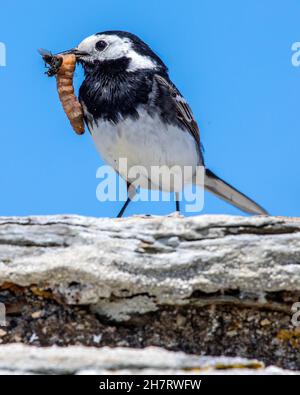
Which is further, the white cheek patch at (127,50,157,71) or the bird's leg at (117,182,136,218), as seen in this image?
the bird's leg at (117,182,136,218)

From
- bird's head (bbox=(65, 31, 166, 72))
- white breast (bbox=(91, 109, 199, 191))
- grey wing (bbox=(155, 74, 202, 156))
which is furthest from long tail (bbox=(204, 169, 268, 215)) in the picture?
bird's head (bbox=(65, 31, 166, 72))

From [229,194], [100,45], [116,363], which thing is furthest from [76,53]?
[116,363]

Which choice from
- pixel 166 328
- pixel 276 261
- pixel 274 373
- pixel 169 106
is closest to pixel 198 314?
pixel 166 328

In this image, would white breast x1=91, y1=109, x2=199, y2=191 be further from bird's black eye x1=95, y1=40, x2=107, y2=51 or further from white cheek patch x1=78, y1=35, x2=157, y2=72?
bird's black eye x1=95, y1=40, x2=107, y2=51

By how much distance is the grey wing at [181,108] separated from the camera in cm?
796

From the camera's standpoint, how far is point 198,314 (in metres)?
5.07

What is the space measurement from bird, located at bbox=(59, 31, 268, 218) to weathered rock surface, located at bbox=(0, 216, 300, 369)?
2.69 m

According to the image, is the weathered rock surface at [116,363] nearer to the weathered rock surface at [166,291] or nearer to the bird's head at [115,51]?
the weathered rock surface at [166,291]

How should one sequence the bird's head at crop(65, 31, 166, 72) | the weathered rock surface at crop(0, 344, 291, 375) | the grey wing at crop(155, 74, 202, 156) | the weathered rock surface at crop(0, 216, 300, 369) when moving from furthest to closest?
the bird's head at crop(65, 31, 166, 72), the grey wing at crop(155, 74, 202, 156), the weathered rock surface at crop(0, 216, 300, 369), the weathered rock surface at crop(0, 344, 291, 375)

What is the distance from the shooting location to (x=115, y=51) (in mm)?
8109

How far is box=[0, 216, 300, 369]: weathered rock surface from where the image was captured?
4.98m
